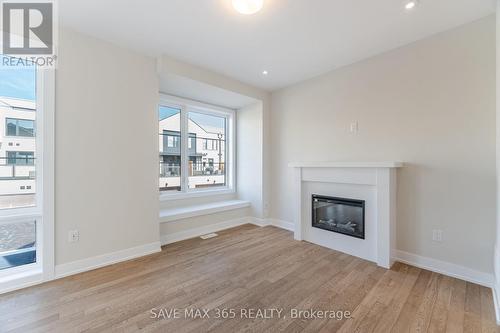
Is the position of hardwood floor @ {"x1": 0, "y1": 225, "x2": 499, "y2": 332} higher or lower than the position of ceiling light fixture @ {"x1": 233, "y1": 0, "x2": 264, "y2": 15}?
lower

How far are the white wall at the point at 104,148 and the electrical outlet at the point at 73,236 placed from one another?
42 millimetres

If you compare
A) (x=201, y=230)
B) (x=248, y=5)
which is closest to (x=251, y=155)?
(x=201, y=230)

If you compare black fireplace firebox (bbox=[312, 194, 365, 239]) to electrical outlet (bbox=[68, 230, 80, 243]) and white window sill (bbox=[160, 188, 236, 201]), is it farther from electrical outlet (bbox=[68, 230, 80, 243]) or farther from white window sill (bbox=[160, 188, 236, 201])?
electrical outlet (bbox=[68, 230, 80, 243])

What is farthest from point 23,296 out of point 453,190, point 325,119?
point 453,190

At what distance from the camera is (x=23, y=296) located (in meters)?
1.93

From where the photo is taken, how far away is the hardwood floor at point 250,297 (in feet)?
5.24

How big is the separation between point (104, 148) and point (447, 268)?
13.3 ft

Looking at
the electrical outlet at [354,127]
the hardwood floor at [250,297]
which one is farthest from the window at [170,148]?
the electrical outlet at [354,127]

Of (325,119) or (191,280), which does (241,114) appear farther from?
(191,280)

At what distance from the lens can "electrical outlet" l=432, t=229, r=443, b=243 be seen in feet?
7.76

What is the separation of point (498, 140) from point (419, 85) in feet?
3.14

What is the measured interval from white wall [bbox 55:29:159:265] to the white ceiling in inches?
11.8

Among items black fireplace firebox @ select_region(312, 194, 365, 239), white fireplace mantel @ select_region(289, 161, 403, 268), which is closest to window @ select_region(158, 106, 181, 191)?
white fireplace mantel @ select_region(289, 161, 403, 268)

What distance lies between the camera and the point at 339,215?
9.88 ft
